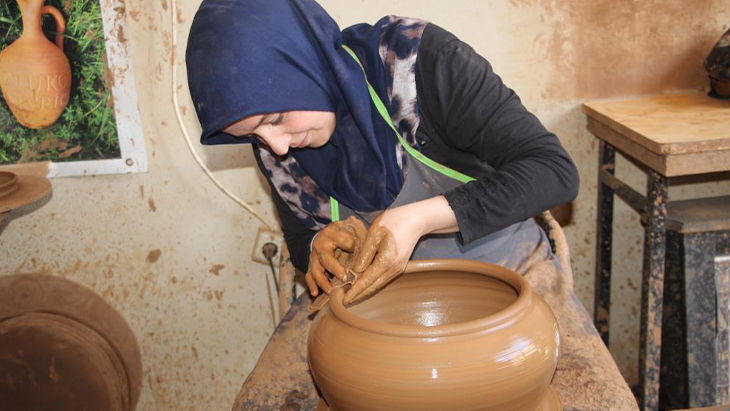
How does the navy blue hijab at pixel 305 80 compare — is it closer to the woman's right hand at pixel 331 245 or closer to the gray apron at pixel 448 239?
the gray apron at pixel 448 239

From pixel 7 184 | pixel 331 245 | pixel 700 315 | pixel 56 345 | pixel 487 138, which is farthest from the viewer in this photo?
pixel 56 345

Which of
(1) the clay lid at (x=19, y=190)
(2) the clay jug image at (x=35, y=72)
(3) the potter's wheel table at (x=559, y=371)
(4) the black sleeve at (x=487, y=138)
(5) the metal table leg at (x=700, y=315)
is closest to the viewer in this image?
(3) the potter's wheel table at (x=559, y=371)

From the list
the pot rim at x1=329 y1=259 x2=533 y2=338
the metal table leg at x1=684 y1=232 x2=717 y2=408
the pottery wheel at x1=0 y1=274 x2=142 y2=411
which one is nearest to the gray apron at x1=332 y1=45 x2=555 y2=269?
the pot rim at x1=329 y1=259 x2=533 y2=338

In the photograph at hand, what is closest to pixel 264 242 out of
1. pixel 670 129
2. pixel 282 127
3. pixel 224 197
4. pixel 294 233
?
pixel 224 197

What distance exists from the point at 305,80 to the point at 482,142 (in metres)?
0.37

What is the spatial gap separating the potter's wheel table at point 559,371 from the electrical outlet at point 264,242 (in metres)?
0.79

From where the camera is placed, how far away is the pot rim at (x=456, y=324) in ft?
3.04

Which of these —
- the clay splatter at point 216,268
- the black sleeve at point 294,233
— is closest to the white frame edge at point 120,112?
the clay splatter at point 216,268

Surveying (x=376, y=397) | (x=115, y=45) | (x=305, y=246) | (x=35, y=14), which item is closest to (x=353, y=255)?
(x=376, y=397)

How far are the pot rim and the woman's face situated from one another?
0.34m

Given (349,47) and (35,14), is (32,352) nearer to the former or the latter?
(35,14)

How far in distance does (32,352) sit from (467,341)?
1.80 meters

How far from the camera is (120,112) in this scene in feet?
6.93

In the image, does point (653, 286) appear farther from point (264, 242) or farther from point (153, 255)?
point (153, 255)
